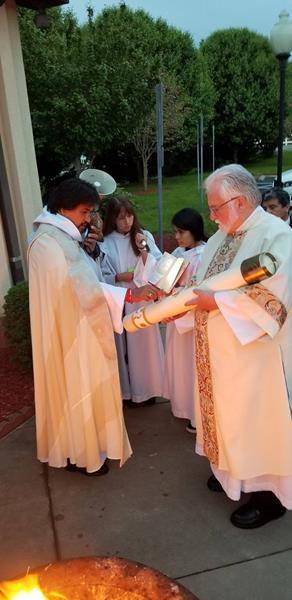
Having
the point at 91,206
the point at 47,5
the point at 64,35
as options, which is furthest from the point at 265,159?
the point at 91,206

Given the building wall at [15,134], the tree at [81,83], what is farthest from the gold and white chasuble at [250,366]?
the tree at [81,83]

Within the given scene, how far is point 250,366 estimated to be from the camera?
8.35ft

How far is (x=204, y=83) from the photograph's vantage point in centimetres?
2605

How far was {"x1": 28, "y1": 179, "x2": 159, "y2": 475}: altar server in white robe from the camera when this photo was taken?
9.52 ft

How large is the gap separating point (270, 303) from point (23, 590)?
5.20ft

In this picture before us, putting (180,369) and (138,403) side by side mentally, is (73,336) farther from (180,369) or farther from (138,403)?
(138,403)

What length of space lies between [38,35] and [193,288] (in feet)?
32.1

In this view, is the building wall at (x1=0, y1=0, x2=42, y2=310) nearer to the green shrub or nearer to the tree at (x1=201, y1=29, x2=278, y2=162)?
the green shrub

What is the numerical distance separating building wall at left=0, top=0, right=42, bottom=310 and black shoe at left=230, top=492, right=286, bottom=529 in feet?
12.3

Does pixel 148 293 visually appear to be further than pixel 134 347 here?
No

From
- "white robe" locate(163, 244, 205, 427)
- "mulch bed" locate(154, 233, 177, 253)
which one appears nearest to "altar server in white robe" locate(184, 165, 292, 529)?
"white robe" locate(163, 244, 205, 427)

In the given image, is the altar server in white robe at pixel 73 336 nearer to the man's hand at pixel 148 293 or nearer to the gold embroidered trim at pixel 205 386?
the man's hand at pixel 148 293

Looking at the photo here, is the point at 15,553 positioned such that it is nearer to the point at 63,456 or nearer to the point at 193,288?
the point at 63,456

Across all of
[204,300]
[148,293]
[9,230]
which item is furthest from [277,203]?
[9,230]
